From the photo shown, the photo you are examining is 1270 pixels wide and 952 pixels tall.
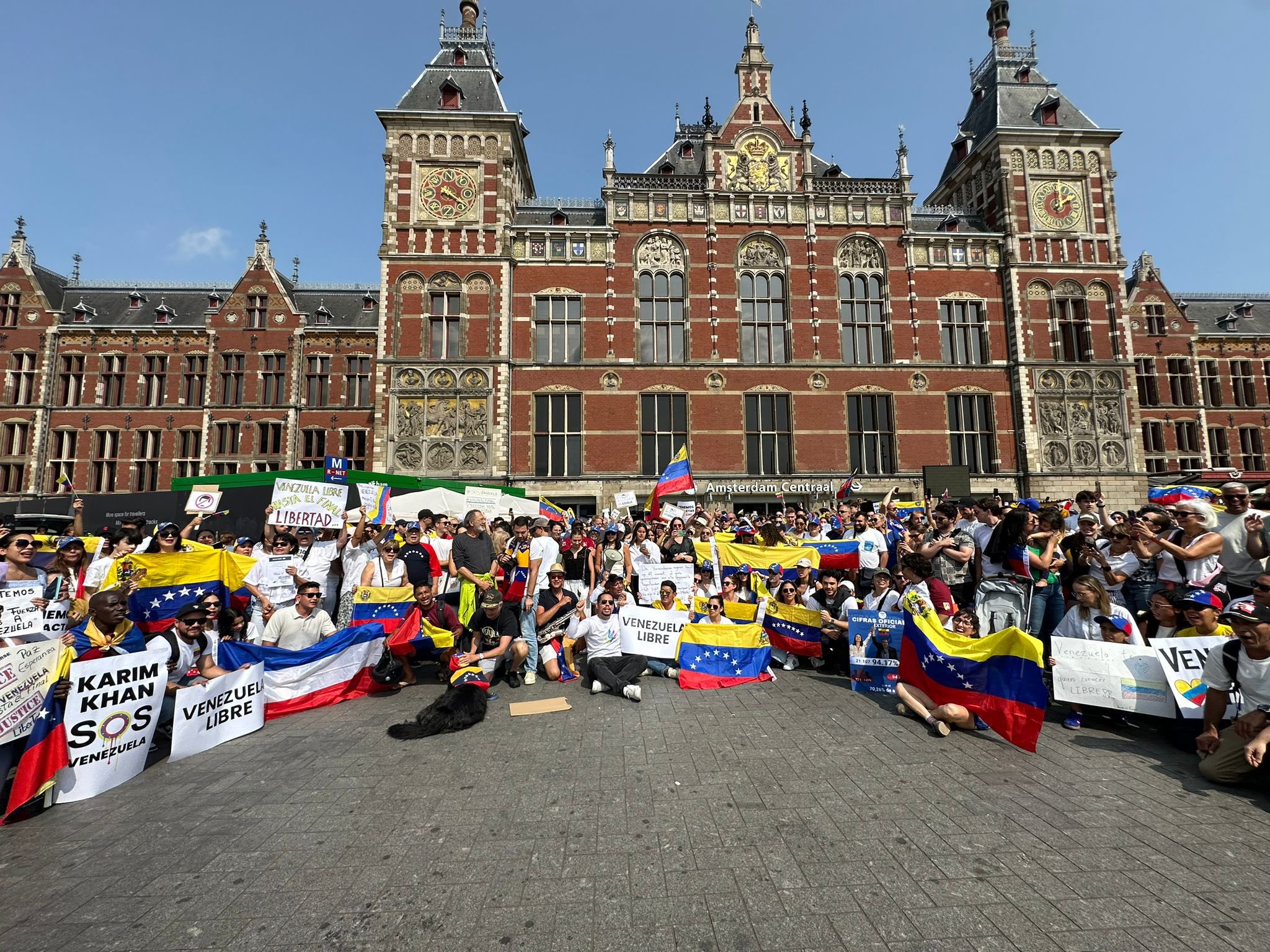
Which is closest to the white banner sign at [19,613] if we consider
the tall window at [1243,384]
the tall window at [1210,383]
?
the tall window at [1210,383]

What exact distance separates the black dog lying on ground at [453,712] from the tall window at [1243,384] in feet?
150

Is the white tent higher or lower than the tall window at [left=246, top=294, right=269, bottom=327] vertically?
lower

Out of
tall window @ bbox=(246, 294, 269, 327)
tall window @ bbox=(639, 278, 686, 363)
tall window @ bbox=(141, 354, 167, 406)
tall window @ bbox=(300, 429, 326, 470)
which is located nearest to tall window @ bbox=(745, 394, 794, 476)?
tall window @ bbox=(639, 278, 686, 363)

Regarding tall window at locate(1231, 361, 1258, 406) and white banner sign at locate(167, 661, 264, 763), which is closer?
white banner sign at locate(167, 661, 264, 763)

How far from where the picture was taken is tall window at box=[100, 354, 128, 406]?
30.6 m

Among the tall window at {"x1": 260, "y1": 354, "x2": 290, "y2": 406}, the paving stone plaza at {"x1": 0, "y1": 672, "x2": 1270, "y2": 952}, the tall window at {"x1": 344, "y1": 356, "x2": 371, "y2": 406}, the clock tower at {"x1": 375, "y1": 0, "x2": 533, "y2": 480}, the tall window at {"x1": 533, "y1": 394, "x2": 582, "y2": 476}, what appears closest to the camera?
the paving stone plaza at {"x1": 0, "y1": 672, "x2": 1270, "y2": 952}

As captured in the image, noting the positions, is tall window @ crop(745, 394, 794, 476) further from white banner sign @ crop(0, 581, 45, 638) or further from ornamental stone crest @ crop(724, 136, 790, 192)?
white banner sign @ crop(0, 581, 45, 638)

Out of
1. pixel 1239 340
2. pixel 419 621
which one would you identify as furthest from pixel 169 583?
pixel 1239 340

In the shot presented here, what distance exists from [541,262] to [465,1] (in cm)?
1595

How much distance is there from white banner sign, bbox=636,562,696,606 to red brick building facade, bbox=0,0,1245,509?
15.9 meters

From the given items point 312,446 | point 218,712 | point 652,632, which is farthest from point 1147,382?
point 312,446

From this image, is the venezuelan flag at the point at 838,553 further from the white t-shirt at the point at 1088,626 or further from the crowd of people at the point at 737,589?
the white t-shirt at the point at 1088,626

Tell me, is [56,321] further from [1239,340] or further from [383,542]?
[1239,340]

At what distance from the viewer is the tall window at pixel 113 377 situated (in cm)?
3061
